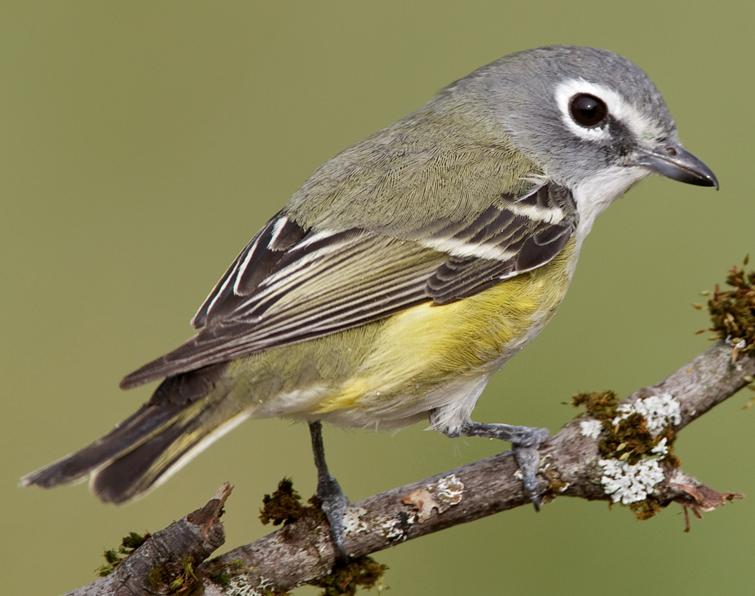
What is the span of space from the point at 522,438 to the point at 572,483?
1.05 feet

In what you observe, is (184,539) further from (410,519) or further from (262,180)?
(262,180)

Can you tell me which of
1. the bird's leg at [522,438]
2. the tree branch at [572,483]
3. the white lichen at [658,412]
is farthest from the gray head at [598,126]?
the white lichen at [658,412]

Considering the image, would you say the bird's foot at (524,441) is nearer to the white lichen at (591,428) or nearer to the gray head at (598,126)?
the white lichen at (591,428)

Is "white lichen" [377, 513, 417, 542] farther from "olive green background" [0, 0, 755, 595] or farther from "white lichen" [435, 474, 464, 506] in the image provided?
"olive green background" [0, 0, 755, 595]

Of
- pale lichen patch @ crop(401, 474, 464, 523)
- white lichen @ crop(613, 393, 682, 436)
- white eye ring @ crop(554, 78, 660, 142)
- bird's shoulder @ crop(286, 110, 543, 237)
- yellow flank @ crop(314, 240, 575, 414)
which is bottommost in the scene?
pale lichen patch @ crop(401, 474, 464, 523)

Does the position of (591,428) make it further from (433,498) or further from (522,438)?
(433,498)

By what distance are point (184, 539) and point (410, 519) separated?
862mm

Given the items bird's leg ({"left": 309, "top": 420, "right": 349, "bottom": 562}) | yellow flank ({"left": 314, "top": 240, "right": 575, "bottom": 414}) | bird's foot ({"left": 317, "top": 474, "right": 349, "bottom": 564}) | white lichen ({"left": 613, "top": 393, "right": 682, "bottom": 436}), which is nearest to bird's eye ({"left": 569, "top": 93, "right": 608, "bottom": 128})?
yellow flank ({"left": 314, "top": 240, "right": 575, "bottom": 414})

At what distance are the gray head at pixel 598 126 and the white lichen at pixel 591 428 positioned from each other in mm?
1564

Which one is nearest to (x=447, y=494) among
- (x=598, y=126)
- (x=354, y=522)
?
(x=354, y=522)

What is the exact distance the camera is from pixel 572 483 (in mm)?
4395

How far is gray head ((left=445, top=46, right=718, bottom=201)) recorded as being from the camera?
18.2 feet

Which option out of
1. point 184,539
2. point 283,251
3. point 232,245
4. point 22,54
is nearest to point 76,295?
point 232,245

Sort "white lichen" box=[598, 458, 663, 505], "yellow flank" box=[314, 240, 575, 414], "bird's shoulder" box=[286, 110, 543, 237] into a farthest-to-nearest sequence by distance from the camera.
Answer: "bird's shoulder" box=[286, 110, 543, 237], "yellow flank" box=[314, 240, 575, 414], "white lichen" box=[598, 458, 663, 505]
